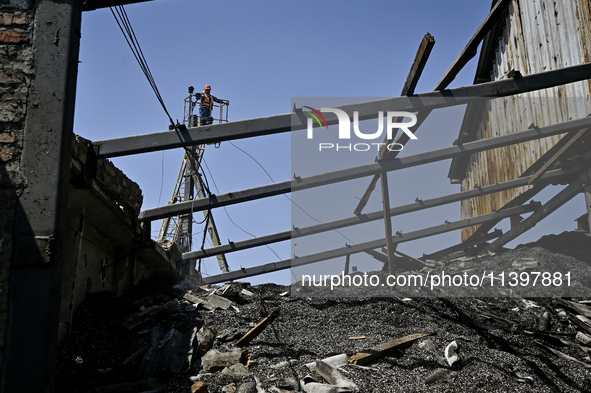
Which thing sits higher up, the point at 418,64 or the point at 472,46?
the point at 472,46

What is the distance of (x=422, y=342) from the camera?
642 cm

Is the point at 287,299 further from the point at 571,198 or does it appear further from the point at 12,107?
the point at 571,198

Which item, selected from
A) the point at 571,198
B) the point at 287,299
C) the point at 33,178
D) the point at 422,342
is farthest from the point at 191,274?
the point at 571,198

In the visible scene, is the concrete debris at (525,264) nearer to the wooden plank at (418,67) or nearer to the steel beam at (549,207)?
the steel beam at (549,207)

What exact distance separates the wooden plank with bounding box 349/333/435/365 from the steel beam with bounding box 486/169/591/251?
744 centimetres

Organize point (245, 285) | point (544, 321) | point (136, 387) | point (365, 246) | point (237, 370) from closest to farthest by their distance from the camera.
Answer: point (136, 387), point (237, 370), point (544, 321), point (245, 285), point (365, 246)

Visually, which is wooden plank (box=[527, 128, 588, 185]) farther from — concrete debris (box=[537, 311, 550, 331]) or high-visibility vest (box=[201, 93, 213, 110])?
high-visibility vest (box=[201, 93, 213, 110])

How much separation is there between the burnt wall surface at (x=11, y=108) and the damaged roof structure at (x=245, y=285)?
2 cm

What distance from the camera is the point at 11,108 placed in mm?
4246

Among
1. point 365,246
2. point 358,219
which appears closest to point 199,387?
point 358,219

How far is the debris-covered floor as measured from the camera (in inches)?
211

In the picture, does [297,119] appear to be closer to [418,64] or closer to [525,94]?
[418,64]

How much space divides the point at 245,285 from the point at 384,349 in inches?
226

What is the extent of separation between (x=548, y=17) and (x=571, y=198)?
4476mm
